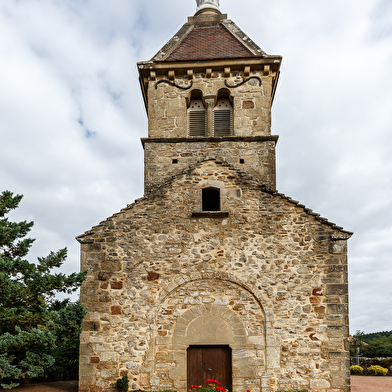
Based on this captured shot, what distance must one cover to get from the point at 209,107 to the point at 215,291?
22.9 feet

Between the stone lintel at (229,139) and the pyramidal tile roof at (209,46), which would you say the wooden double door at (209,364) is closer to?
the stone lintel at (229,139)

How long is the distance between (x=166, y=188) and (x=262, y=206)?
2.73 metres

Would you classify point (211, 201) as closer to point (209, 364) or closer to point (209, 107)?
point (209, 107)

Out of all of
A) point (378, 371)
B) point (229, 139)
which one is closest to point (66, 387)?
point (229, 139)

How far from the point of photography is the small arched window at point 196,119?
47.0 feet

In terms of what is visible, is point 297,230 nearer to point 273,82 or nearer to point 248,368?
point 248,368

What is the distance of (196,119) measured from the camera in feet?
47.5

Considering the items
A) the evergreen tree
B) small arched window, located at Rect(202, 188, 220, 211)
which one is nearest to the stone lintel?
small arched window, located at Rect(202, 188, 220, 211)

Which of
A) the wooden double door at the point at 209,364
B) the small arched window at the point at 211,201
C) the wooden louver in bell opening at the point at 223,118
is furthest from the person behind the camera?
the wooden louver in bell opening at the point at 223,118

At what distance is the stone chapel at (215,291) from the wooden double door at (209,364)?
1.0 inches

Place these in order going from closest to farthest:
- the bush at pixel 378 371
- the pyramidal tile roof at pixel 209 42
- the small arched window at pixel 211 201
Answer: the small arched window at pixel 211 201 < the pyramidal tile roof at pixel 209 42 < the bush at pixel 378 371

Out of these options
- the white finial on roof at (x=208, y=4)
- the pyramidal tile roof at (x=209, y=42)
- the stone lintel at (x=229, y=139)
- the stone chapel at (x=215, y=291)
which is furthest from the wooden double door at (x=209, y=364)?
the white finial on roof at (x=208, y=4)

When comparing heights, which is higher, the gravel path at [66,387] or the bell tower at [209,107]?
the bell tower at [209,107]

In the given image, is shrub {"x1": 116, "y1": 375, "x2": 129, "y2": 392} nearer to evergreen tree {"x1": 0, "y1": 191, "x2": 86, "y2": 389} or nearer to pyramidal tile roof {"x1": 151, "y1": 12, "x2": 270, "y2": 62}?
evergreen tree {"x1": 0, "y1": 191, "x2": 86, "y2": 389}
